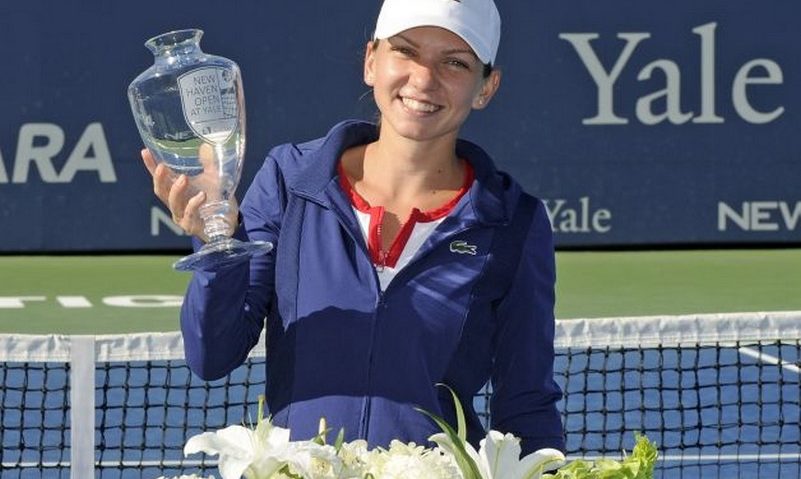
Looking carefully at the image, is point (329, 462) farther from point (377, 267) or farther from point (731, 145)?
point (731, 145)

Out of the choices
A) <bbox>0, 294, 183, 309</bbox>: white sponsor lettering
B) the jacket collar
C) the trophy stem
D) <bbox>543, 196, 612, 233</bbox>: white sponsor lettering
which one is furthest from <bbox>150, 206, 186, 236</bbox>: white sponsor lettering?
the trophy stem

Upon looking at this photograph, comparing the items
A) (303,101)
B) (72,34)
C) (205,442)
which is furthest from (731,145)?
(205,442)

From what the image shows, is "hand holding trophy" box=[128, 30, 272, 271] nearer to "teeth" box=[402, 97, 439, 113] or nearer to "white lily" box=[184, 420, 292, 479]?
"teeth" box=[402, 97, 439, 113]

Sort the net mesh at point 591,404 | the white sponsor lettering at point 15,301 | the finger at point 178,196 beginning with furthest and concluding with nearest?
the white sponsor lettering at point 15,301 < the net mesh at point 591,404 < the finger at point 178,196

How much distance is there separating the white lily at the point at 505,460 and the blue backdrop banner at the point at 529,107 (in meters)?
11.0

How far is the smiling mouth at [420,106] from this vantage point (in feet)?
9.99

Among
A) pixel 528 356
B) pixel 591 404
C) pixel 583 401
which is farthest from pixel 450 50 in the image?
pixel 591 404

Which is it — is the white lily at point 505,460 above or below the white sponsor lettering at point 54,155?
below

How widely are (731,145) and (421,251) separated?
10.9 metres

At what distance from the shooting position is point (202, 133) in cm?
286

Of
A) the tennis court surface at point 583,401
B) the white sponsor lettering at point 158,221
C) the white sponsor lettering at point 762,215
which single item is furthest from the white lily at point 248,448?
the white sponsor lettering at point 762,215

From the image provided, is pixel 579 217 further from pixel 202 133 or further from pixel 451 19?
pixel 202 133

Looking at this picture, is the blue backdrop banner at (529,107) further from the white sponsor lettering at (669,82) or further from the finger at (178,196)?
the finger at (178,196)

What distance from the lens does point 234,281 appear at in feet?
9.71
